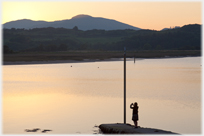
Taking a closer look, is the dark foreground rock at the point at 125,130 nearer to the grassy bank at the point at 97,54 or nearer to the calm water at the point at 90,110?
the calm water at the point at 90,110

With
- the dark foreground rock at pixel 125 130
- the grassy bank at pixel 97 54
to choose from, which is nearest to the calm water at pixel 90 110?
the dark foreground rock at pixel 125 130

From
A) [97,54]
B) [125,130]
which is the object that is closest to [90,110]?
[125,130]

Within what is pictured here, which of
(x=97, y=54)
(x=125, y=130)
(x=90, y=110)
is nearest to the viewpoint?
(x=125, y=130)

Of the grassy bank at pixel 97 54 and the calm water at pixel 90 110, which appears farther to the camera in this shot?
the grassy bank at pixel 97 54

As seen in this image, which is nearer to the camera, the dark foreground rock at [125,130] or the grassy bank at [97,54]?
the dark foreground rock at [125,130]

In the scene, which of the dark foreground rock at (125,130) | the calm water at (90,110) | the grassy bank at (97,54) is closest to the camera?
the dark foreground rock at (125,130)

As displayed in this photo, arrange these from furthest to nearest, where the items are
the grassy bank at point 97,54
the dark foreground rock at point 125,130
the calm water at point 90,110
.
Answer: the grassy bank at point 97,54 < the calm water at point 90,110 < the dark foreground rock at point 125,130

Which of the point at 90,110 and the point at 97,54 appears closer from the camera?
the point at 90,110

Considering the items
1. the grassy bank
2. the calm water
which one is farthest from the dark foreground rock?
the grassy bank

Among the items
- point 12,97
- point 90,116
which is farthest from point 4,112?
point 12,97

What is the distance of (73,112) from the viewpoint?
2972cm

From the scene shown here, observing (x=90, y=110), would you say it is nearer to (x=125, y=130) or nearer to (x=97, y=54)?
(x=125, y=130)

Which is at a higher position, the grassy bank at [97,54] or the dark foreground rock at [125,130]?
the grassy bank at [97,54]

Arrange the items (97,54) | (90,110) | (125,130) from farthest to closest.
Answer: (97,54) → (90,110) → (125,130)
